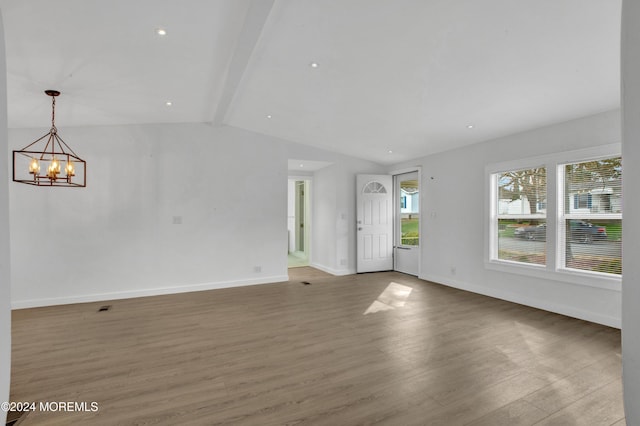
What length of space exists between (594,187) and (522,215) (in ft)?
2.97

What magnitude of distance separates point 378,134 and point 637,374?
4.41 m

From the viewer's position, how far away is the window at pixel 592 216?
354cm

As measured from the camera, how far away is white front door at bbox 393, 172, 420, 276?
6367 millimetres

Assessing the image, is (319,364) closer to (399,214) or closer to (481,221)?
(481,221)

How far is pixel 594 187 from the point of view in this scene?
370cm

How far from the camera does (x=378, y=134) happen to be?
5.04 metres

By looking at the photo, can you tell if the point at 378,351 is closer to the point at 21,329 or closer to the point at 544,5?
the point at 544,5

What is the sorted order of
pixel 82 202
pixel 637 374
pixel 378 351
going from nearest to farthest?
1. pixel 637 374
2. pixel 378 351
3. pixel 82 202

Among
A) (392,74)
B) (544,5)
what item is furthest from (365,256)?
(544,5)

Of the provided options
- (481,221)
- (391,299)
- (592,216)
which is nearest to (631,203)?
(592,216)

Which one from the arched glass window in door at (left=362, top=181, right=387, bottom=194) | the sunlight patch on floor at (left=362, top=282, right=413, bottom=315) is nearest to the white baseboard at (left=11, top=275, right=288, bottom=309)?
the sunlight patch on floor at (left=362, top=282, right=413, bottom=315)

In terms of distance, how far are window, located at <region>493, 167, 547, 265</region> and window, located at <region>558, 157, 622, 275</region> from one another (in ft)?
0.83

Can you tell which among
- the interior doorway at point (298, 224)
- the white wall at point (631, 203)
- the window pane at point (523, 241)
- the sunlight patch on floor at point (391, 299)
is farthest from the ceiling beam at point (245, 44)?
the interior doorway at point (298, 224)

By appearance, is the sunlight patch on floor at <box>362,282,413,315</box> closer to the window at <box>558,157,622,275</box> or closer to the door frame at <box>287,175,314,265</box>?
the window at <box>558,157,622,275</box>
